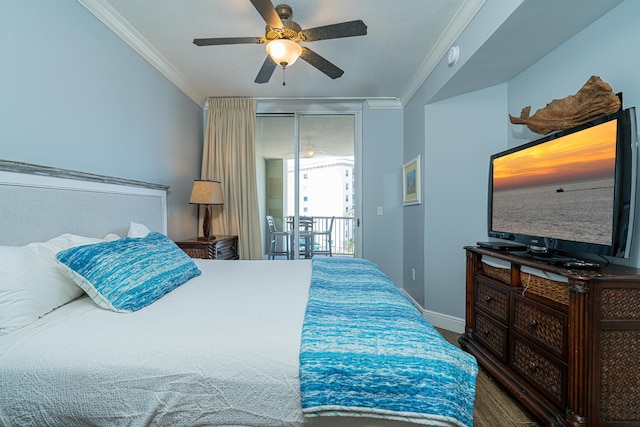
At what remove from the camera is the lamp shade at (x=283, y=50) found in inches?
77.4

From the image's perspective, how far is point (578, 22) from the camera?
173 centimetres

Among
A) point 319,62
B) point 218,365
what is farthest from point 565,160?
point 218,365

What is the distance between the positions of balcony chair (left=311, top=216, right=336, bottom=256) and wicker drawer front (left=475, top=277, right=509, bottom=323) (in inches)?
92.6

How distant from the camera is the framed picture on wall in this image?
10.4 ft

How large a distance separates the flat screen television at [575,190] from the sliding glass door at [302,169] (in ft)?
6.96

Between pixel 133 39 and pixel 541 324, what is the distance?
3503 millimetres

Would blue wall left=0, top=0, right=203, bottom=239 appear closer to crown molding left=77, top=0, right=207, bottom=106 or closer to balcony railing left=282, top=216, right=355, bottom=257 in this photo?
crown molding left=77, top=0, right=207, bottom=106

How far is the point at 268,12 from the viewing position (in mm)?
1738

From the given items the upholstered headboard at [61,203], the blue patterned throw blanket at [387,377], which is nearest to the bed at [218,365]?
the blue patterned throw blanket at [387,377]

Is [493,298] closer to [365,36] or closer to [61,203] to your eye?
[365,36]

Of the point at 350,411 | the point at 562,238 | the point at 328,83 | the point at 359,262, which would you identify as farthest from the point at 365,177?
the point at 350,411

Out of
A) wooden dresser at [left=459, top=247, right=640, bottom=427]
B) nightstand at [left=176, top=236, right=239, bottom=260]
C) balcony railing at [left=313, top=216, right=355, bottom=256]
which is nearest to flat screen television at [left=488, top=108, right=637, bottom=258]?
wooden dresser at [left=459, top=247, right=640, bottom=427]

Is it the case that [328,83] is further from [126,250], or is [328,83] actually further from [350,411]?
[350,411]

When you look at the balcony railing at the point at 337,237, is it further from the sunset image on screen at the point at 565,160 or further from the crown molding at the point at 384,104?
the sunset image on screen at the point at 565,160
